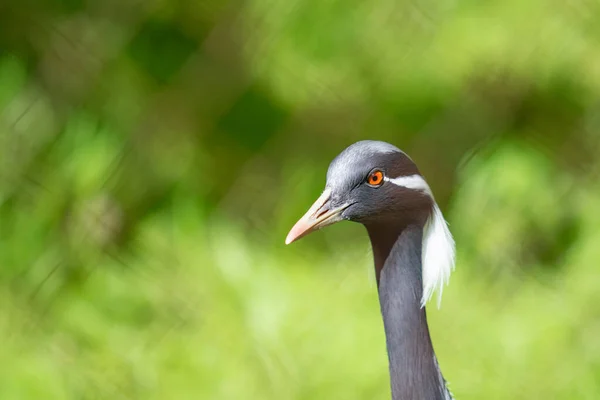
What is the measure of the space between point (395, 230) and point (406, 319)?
0.31 feet

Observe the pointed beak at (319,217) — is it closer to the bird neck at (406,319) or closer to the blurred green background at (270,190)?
the bird neck at (406,319)

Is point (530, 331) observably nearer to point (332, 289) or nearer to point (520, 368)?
point (520, 368)

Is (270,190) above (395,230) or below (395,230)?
above

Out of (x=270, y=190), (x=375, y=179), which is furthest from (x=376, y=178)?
(x=270, y=190)

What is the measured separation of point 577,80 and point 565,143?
0.16 metres

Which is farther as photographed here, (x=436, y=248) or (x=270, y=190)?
(x=270, y=190)

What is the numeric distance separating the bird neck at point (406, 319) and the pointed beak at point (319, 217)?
0.07m

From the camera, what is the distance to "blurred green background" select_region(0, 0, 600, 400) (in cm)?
152

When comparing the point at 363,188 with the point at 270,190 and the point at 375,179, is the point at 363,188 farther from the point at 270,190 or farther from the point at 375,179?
the point at 270,190

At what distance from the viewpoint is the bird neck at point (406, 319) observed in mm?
852

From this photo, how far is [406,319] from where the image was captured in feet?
2.79

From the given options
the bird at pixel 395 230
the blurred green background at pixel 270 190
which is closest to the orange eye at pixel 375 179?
the bird at pixel 395 230

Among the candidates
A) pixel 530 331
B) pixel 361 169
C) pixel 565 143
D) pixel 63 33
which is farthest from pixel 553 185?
pixel 63 33

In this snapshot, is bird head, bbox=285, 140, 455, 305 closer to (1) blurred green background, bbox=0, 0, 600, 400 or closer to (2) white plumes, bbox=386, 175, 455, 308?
(2) white plumes, bbox=386, 175, 455, 308
